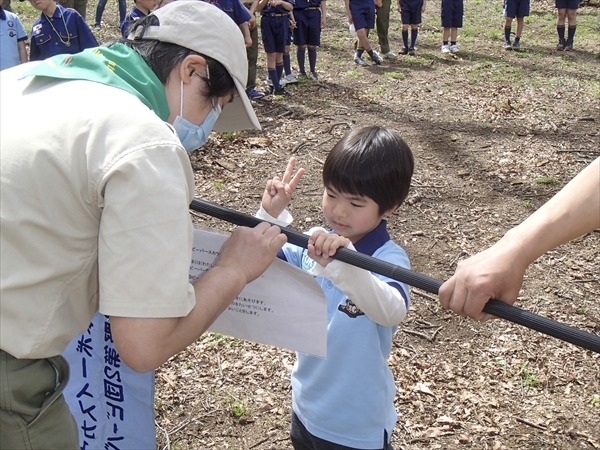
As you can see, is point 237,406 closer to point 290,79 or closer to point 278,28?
point 278,28

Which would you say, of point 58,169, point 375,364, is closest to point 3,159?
point 58,169

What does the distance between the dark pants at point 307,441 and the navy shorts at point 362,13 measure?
932 centimetres

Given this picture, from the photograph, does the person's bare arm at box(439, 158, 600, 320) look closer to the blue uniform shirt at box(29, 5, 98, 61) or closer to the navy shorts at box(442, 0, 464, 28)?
the blue uniform shirt at box(29, 5, 98, 61)

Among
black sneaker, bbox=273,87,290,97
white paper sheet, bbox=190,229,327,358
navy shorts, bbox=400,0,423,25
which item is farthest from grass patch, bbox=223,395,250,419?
navy shorts, bbox=400,0,423,25

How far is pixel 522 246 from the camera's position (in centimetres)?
158

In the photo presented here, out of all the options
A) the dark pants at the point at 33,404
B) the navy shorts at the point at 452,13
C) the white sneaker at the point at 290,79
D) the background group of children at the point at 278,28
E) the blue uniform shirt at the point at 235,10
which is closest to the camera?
the dark pants at the point at 33,404

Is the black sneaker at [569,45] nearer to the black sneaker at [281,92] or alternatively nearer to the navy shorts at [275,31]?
the navy shorts at [275,31]

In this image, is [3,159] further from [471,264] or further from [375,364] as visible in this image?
[375,364]

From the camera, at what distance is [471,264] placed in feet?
5.34

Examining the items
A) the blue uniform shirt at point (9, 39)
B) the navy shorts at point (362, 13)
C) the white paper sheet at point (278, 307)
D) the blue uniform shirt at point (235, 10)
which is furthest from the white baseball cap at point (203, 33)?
the navy shorts at point (362, 13)

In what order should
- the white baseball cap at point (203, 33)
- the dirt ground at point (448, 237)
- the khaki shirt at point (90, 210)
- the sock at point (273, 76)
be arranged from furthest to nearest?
1. the sock at point (273, 76)
2. the dirt ground at point (448, 237)
3. the white baseball cap at point (203, 33)
4. the khaki shirt at point (90, 210)

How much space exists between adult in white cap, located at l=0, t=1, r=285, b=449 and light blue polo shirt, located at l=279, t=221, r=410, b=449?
2.13 ft

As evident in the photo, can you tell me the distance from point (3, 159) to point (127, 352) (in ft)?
1.69

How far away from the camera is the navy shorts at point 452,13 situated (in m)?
11.4
